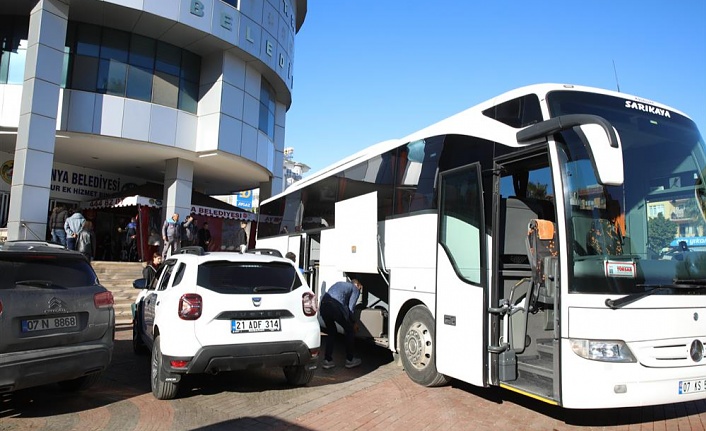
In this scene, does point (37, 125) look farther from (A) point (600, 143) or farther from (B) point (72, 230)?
(A) point (600, 143)

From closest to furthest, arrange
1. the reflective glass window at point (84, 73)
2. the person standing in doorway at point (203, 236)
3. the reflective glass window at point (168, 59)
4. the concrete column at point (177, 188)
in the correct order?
the reflective glass window at point (84, 73)
the reflective glass window at point (168, 59)
the concrete column at point (177, 188)
the person standing in doorway at point (203, 236)

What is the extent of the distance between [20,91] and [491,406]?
18096mm

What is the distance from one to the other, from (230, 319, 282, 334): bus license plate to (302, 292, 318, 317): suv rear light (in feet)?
1.37

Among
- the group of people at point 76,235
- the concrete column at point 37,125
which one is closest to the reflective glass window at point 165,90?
the concrete column at point 37,125

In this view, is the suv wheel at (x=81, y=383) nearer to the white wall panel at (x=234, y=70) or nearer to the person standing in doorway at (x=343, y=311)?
the person standing in doorway at (x=343, y=311)

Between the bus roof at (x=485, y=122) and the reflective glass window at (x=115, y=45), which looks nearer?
the bus roof at (x=485, y=122)

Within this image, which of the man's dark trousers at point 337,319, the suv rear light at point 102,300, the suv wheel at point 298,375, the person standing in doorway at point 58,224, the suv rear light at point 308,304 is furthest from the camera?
the person standing in doorway at point 58,224

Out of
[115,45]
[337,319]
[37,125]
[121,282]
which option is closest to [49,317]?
[337,319]

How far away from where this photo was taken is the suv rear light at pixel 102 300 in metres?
5.45

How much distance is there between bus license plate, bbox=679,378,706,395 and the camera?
14.7 feet

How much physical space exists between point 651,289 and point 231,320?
4383 millimetres

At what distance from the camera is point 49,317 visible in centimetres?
495

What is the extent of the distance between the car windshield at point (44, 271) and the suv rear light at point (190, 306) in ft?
3.82

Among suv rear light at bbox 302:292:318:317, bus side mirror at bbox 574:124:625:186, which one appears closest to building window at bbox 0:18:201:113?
suv rear light at bbox 302:292:318:317
